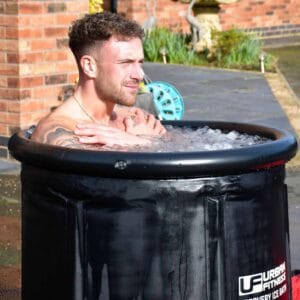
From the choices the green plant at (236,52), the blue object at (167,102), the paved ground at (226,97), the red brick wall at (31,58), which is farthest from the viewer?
the green plant at (236,52)

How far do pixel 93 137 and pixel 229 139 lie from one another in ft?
2.30

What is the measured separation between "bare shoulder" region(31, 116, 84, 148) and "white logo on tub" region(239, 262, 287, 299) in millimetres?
805

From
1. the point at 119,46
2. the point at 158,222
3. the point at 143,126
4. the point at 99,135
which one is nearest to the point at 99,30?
the point at 119,46

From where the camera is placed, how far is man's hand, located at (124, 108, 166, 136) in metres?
4.55

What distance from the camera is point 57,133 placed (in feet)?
13.3

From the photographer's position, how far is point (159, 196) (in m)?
3.58

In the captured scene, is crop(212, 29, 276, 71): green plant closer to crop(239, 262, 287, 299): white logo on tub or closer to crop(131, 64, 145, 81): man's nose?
crop(131, 64, 145, 81): man's nose

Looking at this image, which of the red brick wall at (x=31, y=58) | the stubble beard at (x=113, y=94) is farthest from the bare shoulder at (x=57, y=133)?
the red brick wall at (x=31, y=58)

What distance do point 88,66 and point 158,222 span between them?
31.2 inches

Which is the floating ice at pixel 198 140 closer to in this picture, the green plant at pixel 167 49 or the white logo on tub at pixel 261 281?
the white logo on tub at pixel 261 281

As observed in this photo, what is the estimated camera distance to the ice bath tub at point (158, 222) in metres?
3.57

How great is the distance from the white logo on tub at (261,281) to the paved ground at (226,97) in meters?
4.63

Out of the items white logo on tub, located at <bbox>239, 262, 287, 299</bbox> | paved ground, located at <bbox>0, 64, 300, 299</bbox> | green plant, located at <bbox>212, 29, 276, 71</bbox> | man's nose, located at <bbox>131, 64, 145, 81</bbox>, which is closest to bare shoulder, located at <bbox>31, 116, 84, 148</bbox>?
man's nose, located at <bbox>131, 64, 145, 81</bbox>

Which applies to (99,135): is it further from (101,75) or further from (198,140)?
(198,140)
